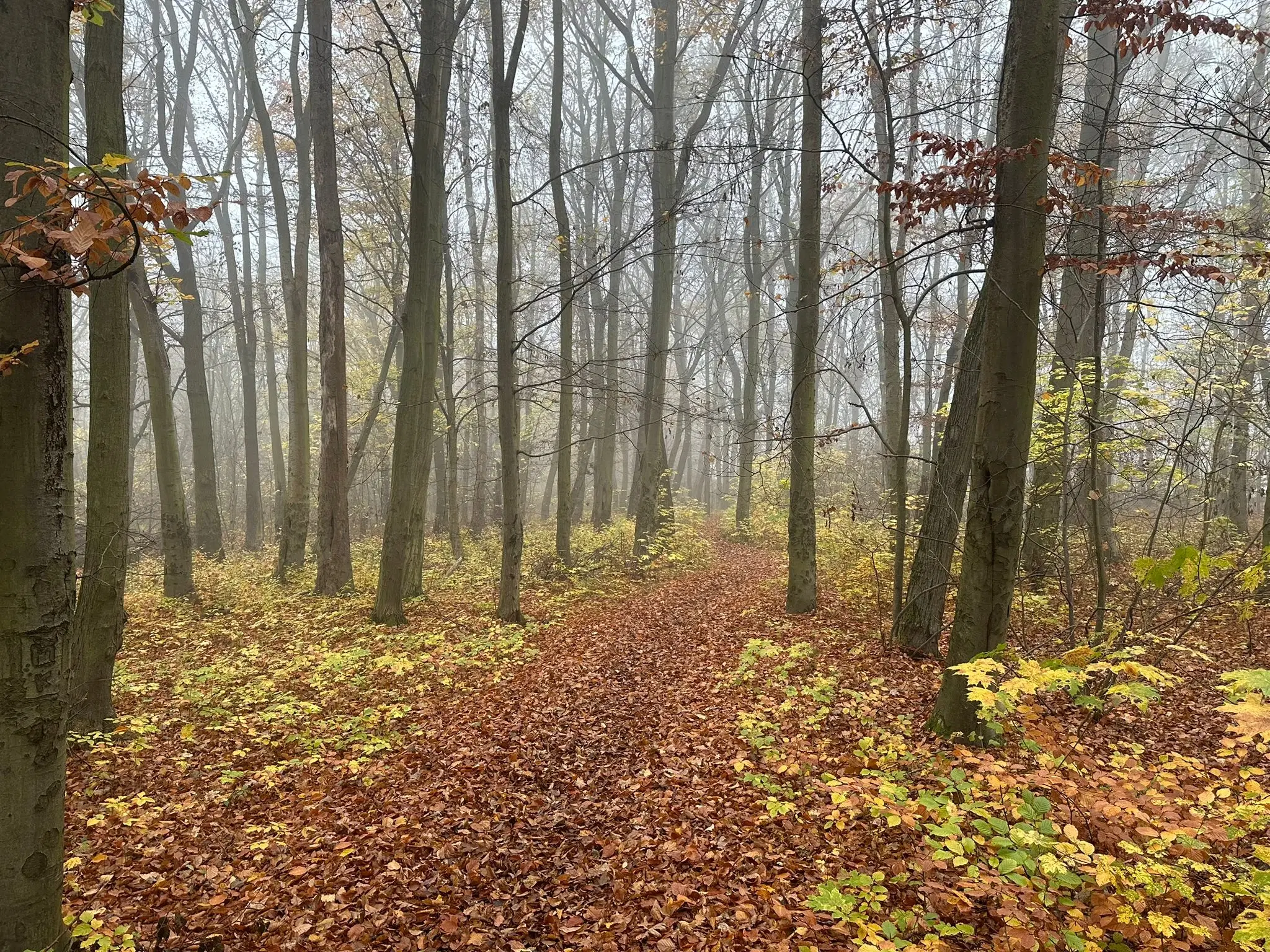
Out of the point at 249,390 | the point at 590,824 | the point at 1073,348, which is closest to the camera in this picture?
the point at 590,824

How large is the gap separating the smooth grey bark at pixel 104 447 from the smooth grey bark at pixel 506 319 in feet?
13.6

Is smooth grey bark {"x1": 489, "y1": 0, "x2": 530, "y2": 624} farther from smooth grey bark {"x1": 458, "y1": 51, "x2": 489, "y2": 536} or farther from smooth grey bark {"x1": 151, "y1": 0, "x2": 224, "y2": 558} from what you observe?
smooth grey bark {"x1": 151, "y1": 0, "x2": 224, "y2": 558}

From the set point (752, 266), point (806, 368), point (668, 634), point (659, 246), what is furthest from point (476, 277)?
point (668, 634)

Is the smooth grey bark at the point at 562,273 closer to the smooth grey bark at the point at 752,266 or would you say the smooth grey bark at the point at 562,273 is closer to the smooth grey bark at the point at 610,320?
the smooth grey bark at the point at 752,266

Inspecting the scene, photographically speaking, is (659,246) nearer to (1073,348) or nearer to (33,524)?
(1073,348)

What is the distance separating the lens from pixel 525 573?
13.0 m

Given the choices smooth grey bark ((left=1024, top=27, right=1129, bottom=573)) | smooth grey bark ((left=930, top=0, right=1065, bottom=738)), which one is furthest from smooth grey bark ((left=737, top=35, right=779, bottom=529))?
smooth grey bark ((left=930, top=0, right=1065, bottom=738))

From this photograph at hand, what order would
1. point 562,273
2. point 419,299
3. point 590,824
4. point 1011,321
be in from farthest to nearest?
point 562,273 → point 419,299 → point 590,824 → point 1011,321

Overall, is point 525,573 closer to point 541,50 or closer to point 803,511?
point 803,511

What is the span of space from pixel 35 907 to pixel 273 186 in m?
14.7

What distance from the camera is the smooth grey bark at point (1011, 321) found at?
13.9 feet

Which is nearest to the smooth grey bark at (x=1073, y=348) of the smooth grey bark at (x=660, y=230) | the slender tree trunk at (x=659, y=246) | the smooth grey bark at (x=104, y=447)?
the smooth grey bark at (x=660, y=230)

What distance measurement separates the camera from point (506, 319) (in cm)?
892

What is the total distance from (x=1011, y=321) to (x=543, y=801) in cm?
482
